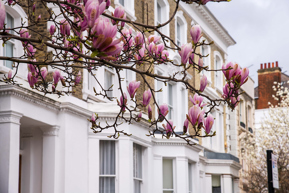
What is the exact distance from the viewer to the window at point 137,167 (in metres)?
16.2

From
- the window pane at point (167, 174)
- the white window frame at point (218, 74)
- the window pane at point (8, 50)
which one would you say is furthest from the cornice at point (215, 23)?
the window pane at point (8, 50)

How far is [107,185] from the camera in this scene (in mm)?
15141

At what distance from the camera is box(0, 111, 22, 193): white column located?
11.4 metres

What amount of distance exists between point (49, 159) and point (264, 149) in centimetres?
1872

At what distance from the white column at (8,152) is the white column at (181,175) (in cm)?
806

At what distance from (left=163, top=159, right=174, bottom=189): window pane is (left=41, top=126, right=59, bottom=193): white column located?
621cm

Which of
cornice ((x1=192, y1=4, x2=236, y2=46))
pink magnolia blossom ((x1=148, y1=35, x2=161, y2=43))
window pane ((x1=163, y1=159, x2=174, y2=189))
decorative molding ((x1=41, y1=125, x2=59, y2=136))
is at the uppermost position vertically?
cornice ((x1=192, y1=4, x2=236, y2=46))

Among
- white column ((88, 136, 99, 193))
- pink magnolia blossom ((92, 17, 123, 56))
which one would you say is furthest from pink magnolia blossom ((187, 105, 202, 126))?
white column ((88, 136, 99, 193))

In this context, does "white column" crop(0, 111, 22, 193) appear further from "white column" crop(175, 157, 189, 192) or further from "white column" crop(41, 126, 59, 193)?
"white column" crop(175, 157, 189, 192)

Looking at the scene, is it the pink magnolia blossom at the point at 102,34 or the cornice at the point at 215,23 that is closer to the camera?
the pink magnolia blossom at the point at 102,34

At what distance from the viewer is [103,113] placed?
14.8 m

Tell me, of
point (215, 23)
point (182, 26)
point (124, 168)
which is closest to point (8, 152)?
point (124, 168)

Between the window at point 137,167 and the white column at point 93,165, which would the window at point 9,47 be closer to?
the white column at point 93,165

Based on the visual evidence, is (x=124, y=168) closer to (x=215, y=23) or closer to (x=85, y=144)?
(x=85, y=144)
